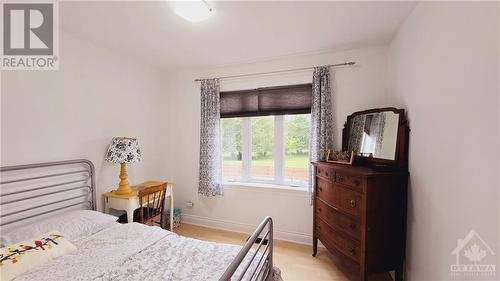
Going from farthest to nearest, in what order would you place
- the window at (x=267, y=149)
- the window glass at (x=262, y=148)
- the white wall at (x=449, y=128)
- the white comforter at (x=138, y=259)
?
1. the window glass at (x=262, y=148)
2. the window at (x=267, y=149)
3. the white comforter at (x=138, y=259)
4. the white wall at (x=449, y=128)

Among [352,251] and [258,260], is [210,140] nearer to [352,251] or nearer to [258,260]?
[258,260]

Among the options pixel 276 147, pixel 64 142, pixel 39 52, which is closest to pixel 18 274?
pixel 64 142

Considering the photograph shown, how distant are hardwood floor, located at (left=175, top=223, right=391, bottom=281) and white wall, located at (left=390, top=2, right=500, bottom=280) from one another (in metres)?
0.66

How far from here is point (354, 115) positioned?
102 inches

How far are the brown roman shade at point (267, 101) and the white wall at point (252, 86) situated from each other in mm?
103

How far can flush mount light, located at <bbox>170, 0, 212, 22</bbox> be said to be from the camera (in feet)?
5.54

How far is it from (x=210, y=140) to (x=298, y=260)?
1923mm

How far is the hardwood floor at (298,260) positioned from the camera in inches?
87.2

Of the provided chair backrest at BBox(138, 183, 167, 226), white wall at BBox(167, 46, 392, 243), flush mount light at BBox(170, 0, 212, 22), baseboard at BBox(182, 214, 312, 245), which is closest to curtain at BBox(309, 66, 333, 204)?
white wall at BBox(167, 46, 392, 243)

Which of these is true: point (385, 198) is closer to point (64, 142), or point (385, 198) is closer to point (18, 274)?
point (18, 274)

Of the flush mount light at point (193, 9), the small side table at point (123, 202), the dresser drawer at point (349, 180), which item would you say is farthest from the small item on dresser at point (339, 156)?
the small side table at point (123, 202)

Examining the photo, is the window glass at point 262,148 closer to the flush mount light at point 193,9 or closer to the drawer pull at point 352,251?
the drawer pull at point 352,251

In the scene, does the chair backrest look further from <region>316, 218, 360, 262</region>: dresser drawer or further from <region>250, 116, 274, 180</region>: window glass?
<region>316, 218, 360, 262</region>: dresser drawer

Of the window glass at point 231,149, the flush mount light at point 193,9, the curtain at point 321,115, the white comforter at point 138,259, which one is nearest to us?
the white comforter at point 138,259
